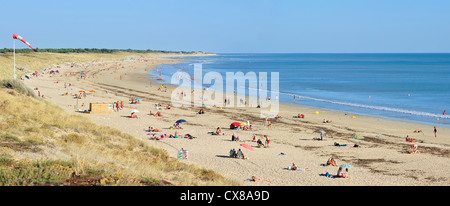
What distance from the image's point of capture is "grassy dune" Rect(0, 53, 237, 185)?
8477 millimetres

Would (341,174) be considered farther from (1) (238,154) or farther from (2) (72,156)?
(2) (72,156)

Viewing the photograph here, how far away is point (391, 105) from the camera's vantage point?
38.9m

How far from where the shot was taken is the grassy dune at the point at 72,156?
8.48 meters

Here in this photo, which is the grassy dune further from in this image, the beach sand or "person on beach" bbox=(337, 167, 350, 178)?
"person on beach" bbox=(337, 167, 350, 178)

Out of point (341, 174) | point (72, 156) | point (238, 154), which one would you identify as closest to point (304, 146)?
point (238, 154)

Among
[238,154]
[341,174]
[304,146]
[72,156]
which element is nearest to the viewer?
[72,156]

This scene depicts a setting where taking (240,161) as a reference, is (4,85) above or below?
above

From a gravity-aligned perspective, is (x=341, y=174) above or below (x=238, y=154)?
below

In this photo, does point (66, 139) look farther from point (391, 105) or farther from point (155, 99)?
point (391, 105)

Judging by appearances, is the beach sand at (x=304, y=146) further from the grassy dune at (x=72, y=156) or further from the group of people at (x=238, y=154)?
the grassy dune at (x=72, y=156)

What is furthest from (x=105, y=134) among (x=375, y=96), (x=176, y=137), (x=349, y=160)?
(x=375, y=96)

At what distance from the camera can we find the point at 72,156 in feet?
37.8

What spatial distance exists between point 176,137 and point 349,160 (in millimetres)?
9398

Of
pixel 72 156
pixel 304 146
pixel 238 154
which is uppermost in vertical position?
pixel 72 156
